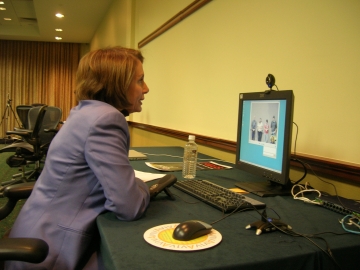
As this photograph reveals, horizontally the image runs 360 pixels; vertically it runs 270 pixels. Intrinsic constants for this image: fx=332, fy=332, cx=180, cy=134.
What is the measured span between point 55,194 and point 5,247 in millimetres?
213

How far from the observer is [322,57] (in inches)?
56.6

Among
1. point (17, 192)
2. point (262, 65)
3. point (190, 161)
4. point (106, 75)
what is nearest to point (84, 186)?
point (106, 75)

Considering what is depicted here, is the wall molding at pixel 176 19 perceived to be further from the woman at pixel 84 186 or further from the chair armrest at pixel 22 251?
the chair armrest at pixel 22 251

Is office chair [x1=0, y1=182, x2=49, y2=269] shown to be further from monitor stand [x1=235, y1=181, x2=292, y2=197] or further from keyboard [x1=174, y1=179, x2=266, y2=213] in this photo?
monitor stand [x1=235, y1=181, x2=292, y2=197]

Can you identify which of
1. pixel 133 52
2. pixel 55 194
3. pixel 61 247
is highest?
pixel 133 52

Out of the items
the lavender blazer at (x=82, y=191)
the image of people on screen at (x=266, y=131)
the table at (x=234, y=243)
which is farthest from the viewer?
the image of people on screen at (x=266, y=131)

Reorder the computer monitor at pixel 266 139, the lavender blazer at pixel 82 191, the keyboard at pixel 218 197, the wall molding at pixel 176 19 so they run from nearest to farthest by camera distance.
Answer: the lavender blazer at pixel 82 191 < the keyboard at pixel 218 197 < the computer monitor at pixel 266 139 < the wall molding at pixel 176 19

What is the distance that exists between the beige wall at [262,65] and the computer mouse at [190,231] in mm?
765

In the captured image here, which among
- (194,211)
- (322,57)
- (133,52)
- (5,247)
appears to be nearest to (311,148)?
(322,57)

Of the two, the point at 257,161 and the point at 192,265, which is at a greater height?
the point at 257,161

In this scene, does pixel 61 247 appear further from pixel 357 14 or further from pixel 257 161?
pixel 357 14

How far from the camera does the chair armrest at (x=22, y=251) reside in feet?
2.55

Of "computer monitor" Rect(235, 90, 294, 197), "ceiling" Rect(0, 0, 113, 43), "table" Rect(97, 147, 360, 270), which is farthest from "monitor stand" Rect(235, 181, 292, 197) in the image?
"ceiling" Rect(0, 0, 113, 43)

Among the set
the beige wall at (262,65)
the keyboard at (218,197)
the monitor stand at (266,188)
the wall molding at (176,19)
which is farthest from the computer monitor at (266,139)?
the wall molding at (176,19)
